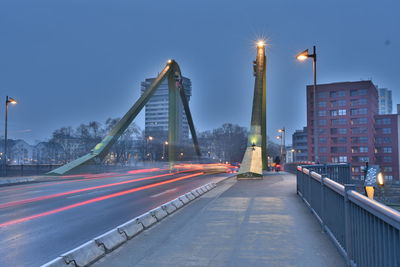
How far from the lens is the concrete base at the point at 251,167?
2683cm

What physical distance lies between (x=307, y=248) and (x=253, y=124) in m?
27.7

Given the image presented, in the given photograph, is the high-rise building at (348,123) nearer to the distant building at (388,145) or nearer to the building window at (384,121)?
the building window at (384,121)

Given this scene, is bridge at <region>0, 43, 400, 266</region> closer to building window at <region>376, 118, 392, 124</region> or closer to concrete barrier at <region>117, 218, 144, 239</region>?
concrete barrier at <region>117, 218, 144, 239</region>

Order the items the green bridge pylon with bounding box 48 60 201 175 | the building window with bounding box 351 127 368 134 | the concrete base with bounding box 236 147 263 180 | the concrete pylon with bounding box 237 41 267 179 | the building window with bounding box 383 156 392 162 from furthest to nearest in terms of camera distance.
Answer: the building window with bounding box 383 156 392 162 → the building window with bounding box 351 127 368 134 → the green bridge pylon with bounding box 48 60 201 175 → the concrete pylon with bounding box 237 41 267 179 → the concrete base with bounding box 236 147 263 180

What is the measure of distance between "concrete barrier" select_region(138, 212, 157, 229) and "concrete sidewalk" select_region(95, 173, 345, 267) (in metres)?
0.22

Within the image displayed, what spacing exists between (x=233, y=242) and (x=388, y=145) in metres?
104

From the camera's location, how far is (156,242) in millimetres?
7457

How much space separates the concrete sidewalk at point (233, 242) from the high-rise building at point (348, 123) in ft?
305

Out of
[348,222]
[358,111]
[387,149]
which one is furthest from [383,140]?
[348,222]

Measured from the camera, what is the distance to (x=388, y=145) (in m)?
98.1

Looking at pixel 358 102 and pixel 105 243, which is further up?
pixel 358 102

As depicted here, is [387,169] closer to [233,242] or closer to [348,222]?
[233,242]

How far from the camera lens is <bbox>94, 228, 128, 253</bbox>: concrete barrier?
677 centimetres

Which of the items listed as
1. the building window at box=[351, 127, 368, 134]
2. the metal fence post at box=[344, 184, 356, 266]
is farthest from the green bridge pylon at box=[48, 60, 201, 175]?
the building window at box=[351, 127, 368, 134]
